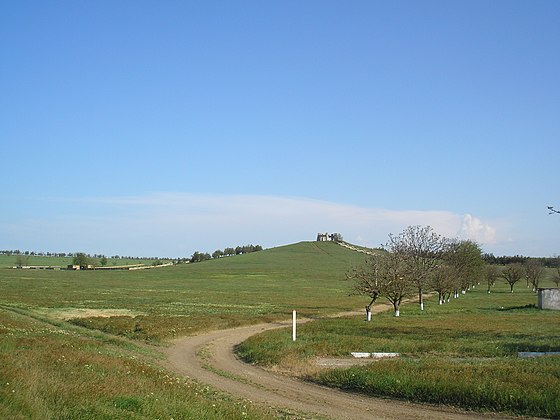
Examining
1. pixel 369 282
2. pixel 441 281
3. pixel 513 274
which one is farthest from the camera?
pixel 513 274

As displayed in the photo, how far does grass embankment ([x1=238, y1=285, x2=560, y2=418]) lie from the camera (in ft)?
51.9

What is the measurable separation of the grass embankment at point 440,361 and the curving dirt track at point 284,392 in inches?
29.3

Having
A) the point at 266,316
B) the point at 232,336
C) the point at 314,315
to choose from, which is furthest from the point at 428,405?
the point at 314,315

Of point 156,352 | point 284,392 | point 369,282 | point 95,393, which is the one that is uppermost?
point 369,282

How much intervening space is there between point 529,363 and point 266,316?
99.5 ft

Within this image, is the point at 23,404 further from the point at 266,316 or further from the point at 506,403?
the point at 266,316

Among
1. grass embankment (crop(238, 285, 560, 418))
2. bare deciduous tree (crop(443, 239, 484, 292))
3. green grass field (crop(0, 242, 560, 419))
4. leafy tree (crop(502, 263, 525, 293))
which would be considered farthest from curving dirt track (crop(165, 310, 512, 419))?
leafy tree (crop(502, 263, 525, 293))

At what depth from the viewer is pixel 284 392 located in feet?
59.6

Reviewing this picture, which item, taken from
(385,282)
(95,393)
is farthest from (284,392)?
(385,282)

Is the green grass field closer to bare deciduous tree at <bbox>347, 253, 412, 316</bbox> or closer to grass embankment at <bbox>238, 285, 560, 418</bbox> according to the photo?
grass embankment at <bbox>238, 285, 560, 418</bbox>

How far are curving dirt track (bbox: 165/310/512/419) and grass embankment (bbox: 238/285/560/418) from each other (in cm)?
74

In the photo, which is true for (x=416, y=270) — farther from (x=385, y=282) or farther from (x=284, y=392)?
(x=284, y=392)

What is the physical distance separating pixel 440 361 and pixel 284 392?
23.3 ft

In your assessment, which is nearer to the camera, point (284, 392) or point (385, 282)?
point (284, 392)
